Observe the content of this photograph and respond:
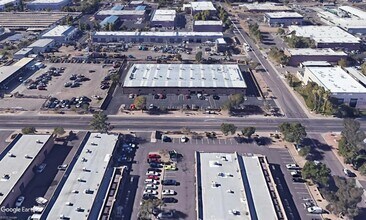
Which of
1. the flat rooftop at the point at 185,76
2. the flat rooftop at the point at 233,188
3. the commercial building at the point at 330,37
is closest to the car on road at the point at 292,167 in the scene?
the flat rooftop at the point at 233,188

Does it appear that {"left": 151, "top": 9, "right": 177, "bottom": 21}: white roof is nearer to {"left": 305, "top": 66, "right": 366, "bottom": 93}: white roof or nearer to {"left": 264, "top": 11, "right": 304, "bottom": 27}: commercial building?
{"left": 264, "top": 11, "right": 304, "bottom": 27}: commercial building

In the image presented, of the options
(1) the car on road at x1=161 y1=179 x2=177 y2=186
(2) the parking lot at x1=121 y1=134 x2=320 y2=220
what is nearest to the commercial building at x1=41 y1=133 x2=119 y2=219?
(2) the parking lot at x1=121 y1=134 x2=320 y2=220

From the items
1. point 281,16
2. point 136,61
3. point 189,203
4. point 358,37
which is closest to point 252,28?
point 281,16

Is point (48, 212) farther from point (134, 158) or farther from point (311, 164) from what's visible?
point (311, 164)

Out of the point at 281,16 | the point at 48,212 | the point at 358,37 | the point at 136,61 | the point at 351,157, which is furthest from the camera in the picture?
the point at 281,16

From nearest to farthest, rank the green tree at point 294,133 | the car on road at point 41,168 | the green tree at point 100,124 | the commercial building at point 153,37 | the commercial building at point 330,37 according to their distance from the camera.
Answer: the car on road at point 41,168 < the green tree at point 294,133 < the green tree at point 100,124 < the commercial building at point 330,37 < the commercial building at point 153,37

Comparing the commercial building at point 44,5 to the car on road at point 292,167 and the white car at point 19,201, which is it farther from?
the car on road at point 292,167
